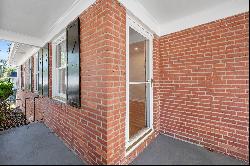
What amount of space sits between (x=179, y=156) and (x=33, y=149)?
289cm

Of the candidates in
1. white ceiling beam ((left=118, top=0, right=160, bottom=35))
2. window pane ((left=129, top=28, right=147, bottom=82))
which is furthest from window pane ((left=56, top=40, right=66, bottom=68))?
white ceiling beam ((left=118, top=0, right=160, bottom=35))

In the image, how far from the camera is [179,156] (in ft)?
9.73

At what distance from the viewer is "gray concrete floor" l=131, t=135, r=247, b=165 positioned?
279cm

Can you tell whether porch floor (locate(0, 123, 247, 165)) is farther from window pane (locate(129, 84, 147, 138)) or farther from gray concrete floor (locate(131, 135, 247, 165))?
window pane (locate(129, 84, 147, 138))

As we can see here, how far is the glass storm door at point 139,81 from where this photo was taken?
388cm

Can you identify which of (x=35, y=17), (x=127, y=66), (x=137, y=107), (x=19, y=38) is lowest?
(x=137, y=107)

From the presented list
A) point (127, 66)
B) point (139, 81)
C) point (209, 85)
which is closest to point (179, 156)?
point (209, 85)

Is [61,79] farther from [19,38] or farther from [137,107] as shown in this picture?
[137,107]

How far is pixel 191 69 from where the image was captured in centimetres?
350

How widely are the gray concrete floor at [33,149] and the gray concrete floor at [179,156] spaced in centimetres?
123

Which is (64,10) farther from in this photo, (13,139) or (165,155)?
(165,155)

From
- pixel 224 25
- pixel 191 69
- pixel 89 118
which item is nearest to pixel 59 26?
pixel 89 118

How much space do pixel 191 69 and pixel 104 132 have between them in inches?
90.9

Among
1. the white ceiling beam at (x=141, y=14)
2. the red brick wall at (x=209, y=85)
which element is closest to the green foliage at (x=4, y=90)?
the red brick wall at (x=209, y=85)
